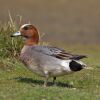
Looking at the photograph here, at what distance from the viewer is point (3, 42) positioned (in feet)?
53.3

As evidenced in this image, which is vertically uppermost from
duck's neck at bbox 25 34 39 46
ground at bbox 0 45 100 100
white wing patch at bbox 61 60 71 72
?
duck's neck at bbox 25 34 39 46

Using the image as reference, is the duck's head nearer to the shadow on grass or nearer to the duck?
the duck

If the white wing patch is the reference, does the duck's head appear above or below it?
above

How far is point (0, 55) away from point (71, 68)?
3839 mm

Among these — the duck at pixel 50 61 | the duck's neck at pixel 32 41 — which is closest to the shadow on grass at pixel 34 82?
the duck at pixel 50 61

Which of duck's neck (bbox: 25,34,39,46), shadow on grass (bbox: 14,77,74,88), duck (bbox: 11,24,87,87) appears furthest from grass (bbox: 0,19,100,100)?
duck's neck (bbox: 25,34,39,46)

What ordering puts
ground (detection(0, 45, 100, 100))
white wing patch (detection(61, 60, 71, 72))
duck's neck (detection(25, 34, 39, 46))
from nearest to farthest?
ground (detection(0, 45, 100, 100)) < white wing patch (detection(61, 60, 71, 72)) < duck's neck (detection(25, 34, 39, 46))

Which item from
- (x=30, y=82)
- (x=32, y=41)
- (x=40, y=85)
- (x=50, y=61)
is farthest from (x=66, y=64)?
(x=30, y=82)

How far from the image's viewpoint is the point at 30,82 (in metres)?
13.4

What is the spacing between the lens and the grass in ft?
37.4

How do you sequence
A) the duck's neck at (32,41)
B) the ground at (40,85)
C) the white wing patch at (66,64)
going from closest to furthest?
the ground at (40,85)
the white wing patch at (66,64)
the duck's neck at (32,41)

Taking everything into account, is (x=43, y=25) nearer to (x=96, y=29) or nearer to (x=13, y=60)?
(x=96, y=29)

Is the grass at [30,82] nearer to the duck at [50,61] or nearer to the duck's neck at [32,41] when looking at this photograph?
the duck at [50,61]

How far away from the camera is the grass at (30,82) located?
1141 cm
